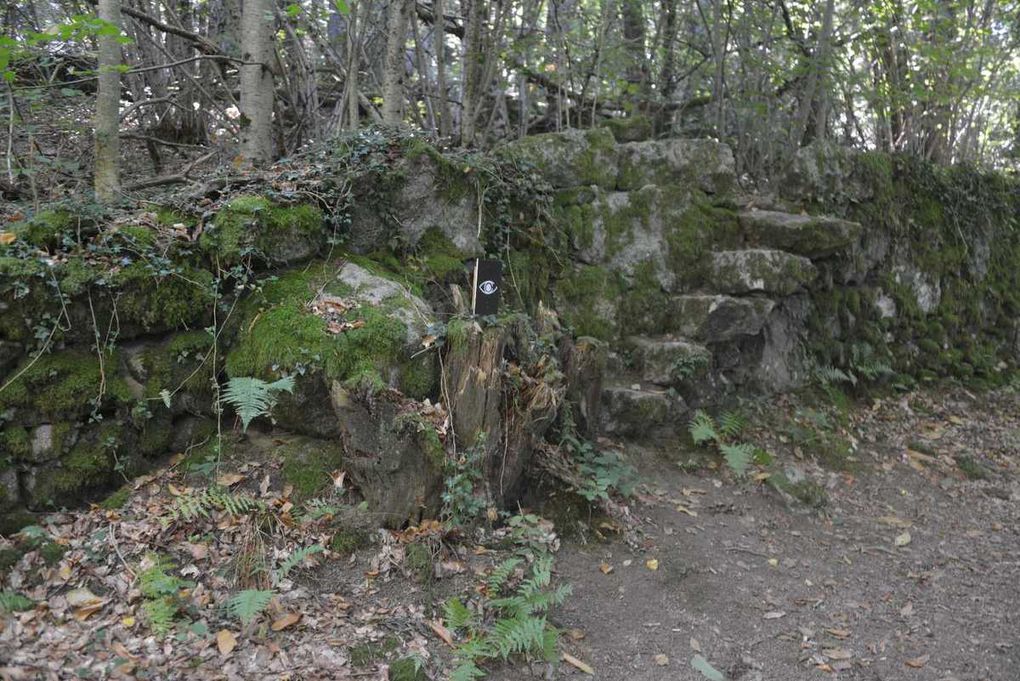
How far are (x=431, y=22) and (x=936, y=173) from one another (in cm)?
750

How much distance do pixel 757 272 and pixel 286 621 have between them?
6178 millimetres

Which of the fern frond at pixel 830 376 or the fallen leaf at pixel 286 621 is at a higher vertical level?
the fern frond at pixel 830 376

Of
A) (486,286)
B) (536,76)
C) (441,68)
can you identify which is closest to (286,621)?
(486,286)

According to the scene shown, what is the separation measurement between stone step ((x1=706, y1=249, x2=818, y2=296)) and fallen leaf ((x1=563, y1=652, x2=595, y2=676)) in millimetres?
4987

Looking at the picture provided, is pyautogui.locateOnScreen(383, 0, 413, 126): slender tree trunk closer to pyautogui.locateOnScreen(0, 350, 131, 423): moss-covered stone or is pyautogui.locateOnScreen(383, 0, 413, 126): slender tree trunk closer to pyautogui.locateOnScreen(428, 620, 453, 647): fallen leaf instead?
pyautogui.locateOnScreen(0, 350, 131, 423): moss-covered stone

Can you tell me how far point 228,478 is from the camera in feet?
16.6

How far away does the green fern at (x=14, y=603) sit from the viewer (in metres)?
3.99

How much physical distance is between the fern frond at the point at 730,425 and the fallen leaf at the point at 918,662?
313 cm

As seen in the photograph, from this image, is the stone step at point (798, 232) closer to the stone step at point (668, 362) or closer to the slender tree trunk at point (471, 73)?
the stone step at point (668, 362)

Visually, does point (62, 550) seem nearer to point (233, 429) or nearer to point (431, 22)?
point (233, 429)

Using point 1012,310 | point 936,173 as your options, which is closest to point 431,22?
point 936,173

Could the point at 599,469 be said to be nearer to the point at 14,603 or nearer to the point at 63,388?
the point at 63,388

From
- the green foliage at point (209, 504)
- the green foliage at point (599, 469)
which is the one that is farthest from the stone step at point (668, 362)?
the green foliage at point (209, 504)

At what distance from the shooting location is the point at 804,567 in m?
6.09
